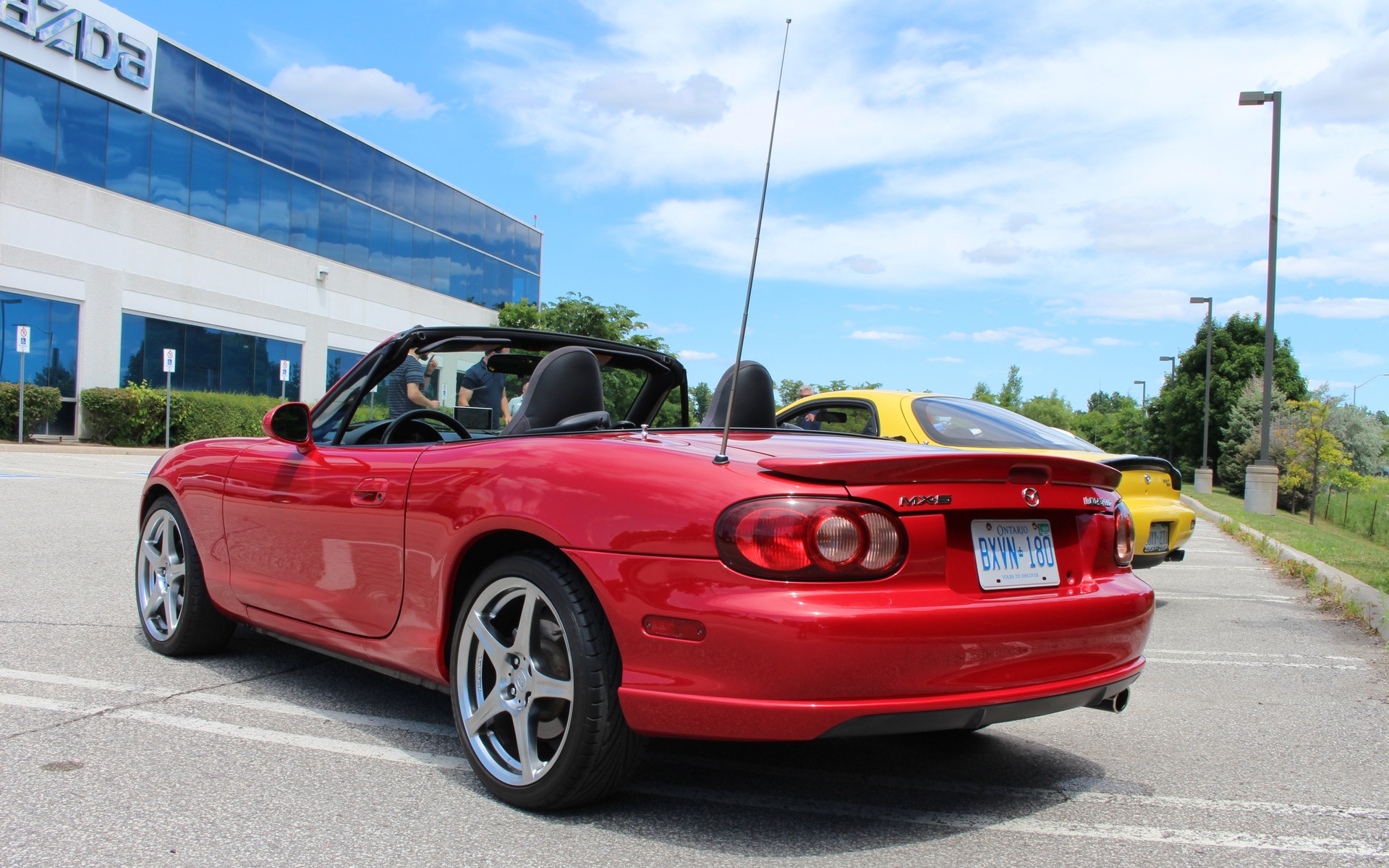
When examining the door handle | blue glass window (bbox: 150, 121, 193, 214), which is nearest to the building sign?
blue glass window (bbox: 150, 121, 193, 214)

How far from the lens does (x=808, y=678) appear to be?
2.50m

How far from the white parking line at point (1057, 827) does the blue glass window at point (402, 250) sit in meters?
40.7

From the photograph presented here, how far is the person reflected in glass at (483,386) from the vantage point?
4.29m

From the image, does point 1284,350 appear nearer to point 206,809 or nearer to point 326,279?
point 326,279

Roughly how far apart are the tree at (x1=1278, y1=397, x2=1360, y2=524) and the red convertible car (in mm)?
28040

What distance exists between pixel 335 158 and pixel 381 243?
4007 millimetres

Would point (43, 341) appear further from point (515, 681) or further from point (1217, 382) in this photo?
point (1217, 382)

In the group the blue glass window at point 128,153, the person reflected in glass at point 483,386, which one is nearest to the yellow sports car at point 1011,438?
the person reflected in glass at point 483,386

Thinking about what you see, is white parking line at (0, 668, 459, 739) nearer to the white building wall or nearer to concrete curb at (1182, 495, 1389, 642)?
concrete curb at (1182, 495, 1389, 642)

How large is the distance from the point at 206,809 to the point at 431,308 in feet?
139

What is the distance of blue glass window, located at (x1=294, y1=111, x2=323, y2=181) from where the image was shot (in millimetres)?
35656

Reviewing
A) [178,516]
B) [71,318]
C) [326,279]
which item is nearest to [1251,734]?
[178,516]

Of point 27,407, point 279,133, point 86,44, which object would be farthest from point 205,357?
point 86,44

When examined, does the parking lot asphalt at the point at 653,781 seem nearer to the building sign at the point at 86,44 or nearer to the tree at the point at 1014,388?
the building sign at the point at 86,44
